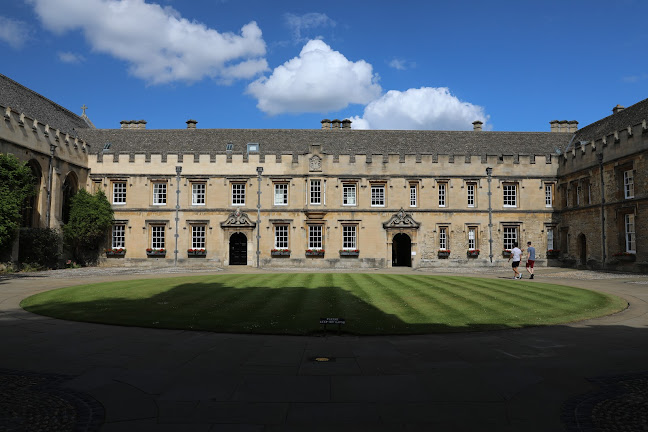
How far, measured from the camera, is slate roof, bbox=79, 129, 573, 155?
122 feet

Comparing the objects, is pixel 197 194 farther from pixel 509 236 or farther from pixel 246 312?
pixel 246 312

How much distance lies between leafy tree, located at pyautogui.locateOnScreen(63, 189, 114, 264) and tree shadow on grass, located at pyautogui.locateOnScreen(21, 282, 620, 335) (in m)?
19.1

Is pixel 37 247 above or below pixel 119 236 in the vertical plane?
below

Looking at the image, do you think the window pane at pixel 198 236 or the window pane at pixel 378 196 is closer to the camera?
the window pane at pixel 198 236

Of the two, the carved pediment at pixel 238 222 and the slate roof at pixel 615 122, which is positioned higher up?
the slate roof at pixel 615 122

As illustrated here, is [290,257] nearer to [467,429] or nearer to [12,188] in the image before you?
[12,188]

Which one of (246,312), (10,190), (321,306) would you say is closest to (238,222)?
(10,190)

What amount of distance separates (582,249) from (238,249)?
85.4 ft

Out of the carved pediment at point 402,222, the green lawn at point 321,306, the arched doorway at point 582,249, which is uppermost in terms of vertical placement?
the carved pediment at point 402,222

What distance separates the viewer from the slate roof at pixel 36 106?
30483mm

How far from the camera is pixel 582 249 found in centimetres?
3184

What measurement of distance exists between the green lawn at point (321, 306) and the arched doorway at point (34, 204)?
16.0 meters

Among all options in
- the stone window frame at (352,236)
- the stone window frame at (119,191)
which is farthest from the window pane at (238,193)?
the stone window frame at (119,191)

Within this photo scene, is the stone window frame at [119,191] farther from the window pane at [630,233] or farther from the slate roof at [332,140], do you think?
the window pane at [630,233]
